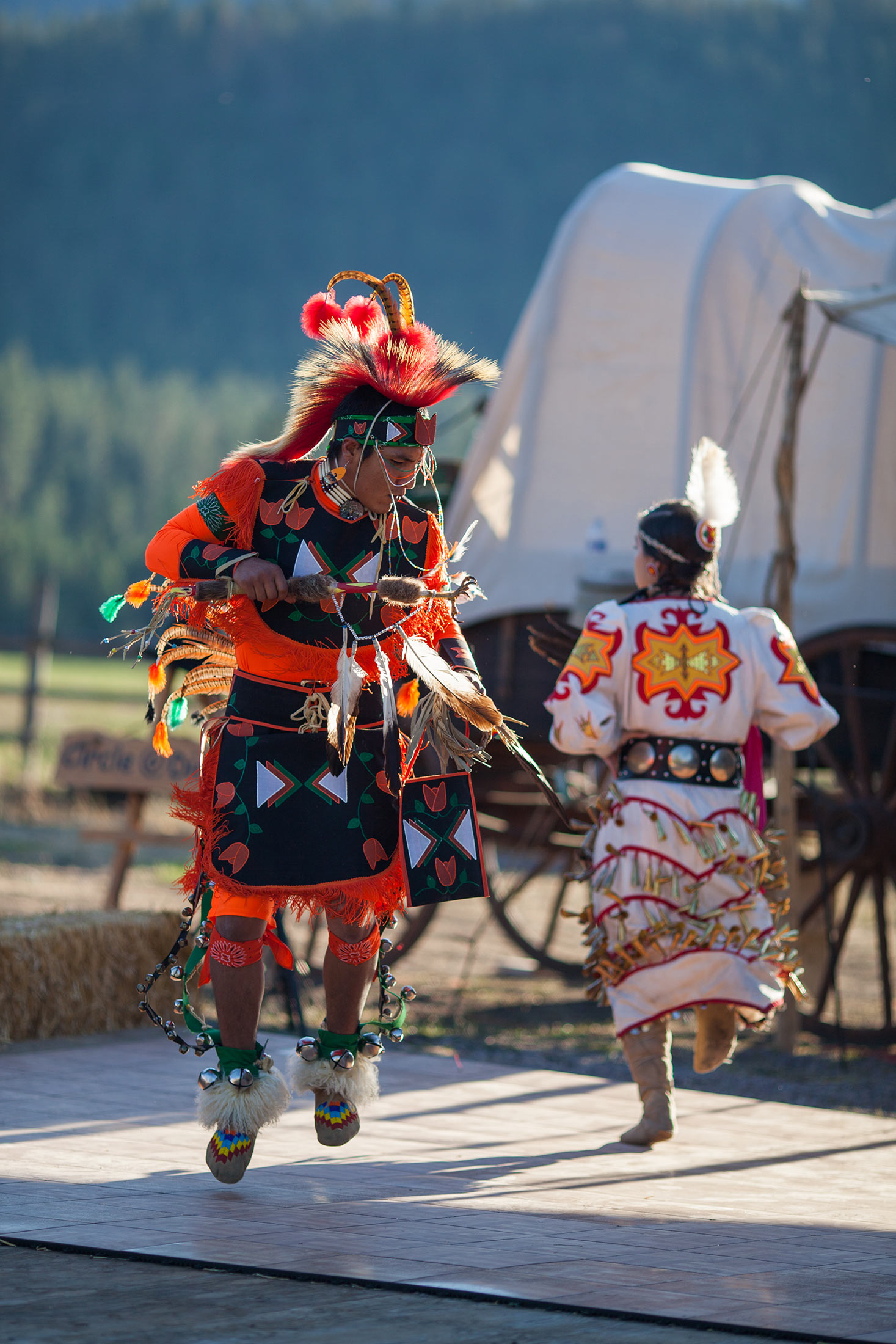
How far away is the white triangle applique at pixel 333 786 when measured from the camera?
3078 millimetres

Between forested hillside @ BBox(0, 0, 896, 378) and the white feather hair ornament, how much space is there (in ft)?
301

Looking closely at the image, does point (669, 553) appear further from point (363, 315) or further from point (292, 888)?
point (292, 888)

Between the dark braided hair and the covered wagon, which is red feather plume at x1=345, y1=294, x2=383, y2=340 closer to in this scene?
the dark braided hair

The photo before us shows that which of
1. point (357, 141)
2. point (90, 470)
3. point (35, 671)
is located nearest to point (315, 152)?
point (357, 141)

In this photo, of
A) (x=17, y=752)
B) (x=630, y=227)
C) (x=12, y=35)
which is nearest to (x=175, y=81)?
(x=12, y=35)

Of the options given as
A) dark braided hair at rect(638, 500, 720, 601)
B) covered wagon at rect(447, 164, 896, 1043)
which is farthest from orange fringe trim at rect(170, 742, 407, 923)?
covered wagon at rect(447, 164, 896, 1043)

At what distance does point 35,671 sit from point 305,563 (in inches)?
436

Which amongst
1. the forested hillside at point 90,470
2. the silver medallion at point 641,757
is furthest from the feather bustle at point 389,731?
the forested hillside at point 90,470

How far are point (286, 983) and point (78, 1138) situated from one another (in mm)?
1641

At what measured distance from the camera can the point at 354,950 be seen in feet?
10.4

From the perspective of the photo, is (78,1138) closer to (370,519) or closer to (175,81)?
(370,519)

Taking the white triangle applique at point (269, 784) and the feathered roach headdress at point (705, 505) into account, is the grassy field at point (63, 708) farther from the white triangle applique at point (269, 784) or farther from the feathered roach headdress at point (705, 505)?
the feathered roach headdress at point (705, 505)

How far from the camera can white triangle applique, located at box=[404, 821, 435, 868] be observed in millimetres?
3086

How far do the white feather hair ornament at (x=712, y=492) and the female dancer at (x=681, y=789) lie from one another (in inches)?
2.8
